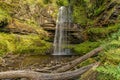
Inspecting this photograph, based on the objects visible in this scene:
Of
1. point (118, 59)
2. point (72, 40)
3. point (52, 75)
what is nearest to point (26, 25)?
point (72, 40)

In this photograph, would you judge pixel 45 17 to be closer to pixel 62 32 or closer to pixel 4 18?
pixel 62 32

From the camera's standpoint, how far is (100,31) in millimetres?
13125

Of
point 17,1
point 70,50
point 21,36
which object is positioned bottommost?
point 70,50

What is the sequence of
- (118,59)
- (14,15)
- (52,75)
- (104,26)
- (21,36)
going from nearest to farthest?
1. (118,59)
2. (52,75)
3. (104,26)
4. (21,36)
5. (14,15)

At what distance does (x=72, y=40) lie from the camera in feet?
50.9

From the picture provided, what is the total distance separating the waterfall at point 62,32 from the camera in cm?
1532

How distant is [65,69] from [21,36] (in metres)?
7.61

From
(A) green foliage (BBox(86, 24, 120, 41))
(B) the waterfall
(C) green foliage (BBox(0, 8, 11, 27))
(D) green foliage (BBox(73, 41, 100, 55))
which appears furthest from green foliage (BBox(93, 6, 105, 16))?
(C) green foliage (BBox(0, 8, 11, 27))

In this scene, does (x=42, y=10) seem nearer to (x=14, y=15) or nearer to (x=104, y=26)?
(x=14, y=15)

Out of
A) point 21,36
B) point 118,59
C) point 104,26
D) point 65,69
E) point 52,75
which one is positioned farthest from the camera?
point 21,36

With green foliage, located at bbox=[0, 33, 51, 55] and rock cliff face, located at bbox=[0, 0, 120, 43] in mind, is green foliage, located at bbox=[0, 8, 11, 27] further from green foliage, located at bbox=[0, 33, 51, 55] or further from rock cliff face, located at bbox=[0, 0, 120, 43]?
green foliage, located at bbox=[0, 33, 51, 55]

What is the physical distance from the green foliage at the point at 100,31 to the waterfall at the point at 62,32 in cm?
185

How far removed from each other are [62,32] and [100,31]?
3484 millimetres

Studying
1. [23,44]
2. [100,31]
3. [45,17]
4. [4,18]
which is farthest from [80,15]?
[4,18]
